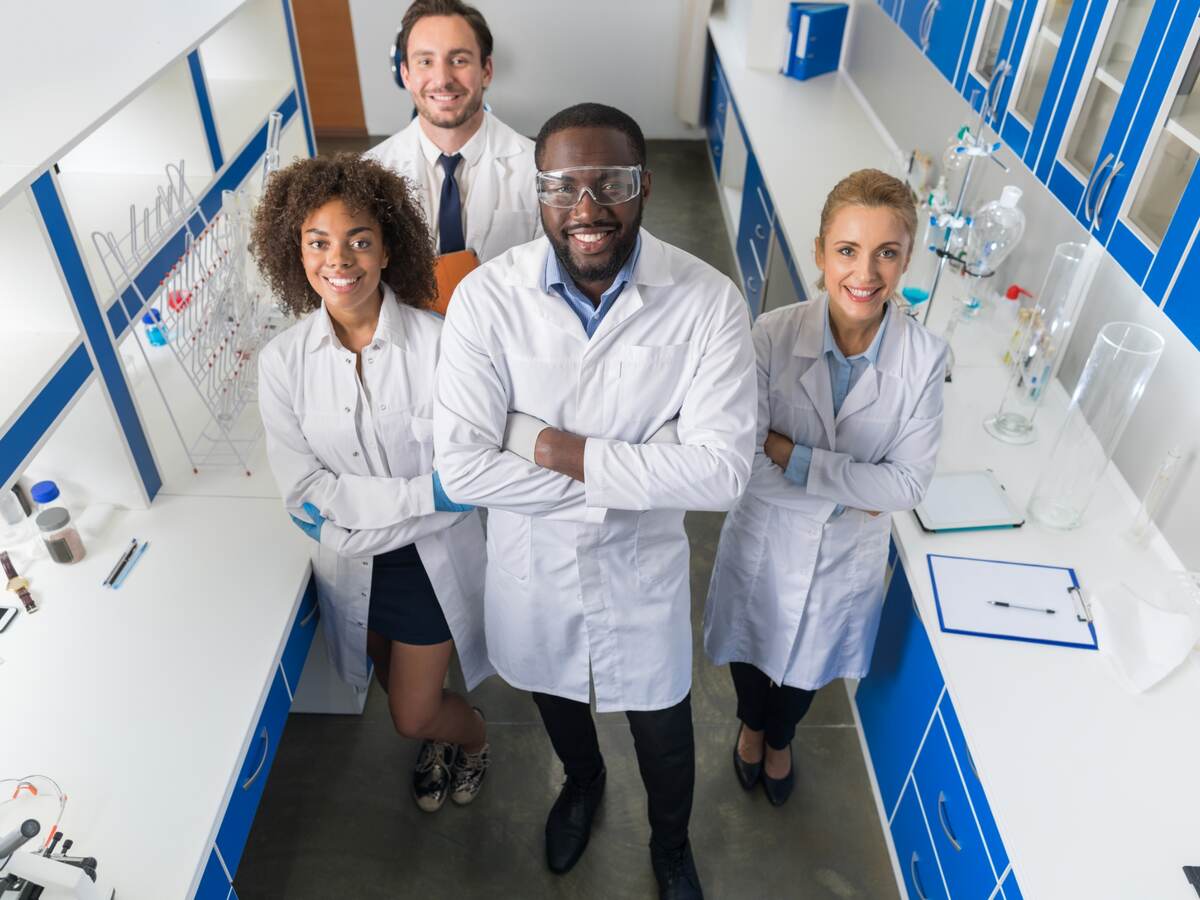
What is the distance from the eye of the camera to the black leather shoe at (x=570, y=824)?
91.2 inches

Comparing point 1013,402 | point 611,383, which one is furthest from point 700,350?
point 1013,402

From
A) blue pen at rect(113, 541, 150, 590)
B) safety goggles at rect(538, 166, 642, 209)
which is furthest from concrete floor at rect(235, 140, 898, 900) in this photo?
safety goggles at rect(538, 166, 642, 209)

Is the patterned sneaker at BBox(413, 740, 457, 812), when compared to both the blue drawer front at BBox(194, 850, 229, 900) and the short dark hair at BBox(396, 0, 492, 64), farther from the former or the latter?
the short dark hair at BBox(396, 0, 492, 64)

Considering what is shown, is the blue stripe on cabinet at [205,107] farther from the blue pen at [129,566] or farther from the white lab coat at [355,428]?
the blue pen at [129,566]

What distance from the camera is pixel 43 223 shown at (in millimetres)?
1768

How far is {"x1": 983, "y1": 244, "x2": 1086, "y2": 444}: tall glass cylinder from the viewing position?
7.88 ft

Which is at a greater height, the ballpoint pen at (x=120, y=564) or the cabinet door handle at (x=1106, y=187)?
the cabinet door handle at (x=1106, y=187)

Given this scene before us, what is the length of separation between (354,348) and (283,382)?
16 cm

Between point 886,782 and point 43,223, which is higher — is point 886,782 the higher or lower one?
the lower one

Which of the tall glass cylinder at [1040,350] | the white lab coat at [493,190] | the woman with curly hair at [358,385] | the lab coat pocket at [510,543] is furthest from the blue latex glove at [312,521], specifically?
the tall glass cylinder at [1040,350]

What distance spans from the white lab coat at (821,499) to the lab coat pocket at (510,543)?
0.48 meters

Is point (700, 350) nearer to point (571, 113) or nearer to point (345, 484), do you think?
point (571, 113)

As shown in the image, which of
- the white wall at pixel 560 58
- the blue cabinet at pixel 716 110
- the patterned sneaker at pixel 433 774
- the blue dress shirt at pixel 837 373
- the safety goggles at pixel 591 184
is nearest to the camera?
the safety goggles at pixel 591 184

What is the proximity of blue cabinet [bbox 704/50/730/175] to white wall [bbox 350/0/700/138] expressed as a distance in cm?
32
